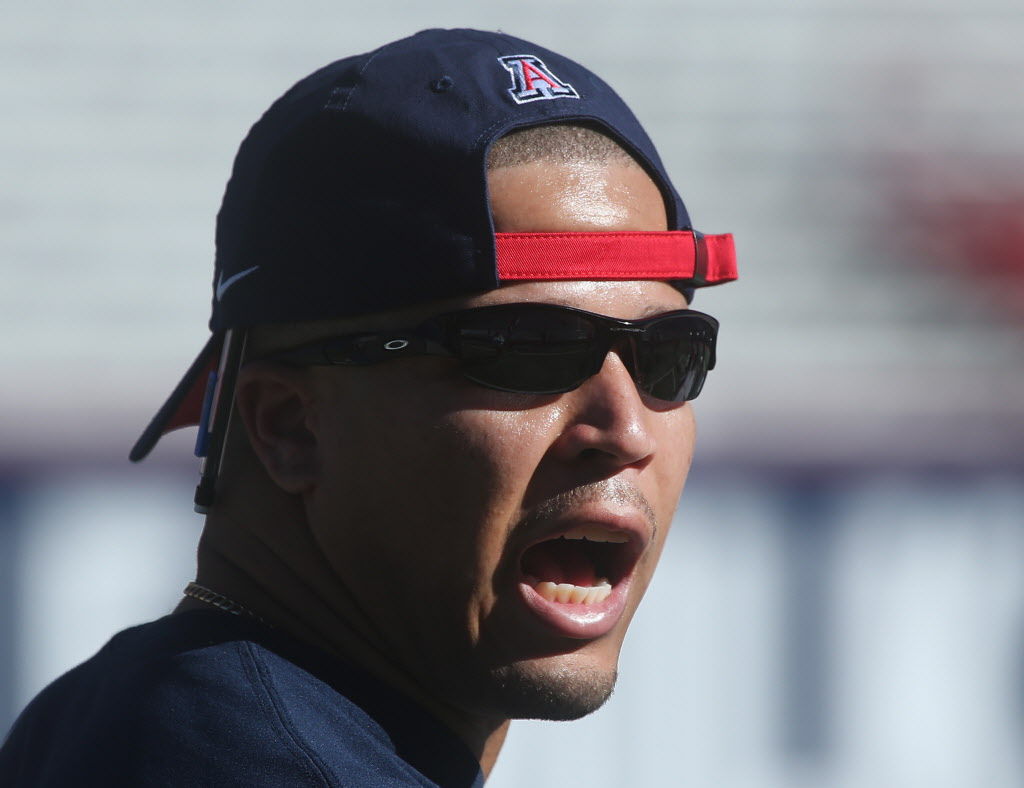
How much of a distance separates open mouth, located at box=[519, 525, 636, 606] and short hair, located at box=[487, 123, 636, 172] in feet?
1.64

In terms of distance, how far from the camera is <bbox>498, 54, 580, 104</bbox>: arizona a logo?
6.15 feet

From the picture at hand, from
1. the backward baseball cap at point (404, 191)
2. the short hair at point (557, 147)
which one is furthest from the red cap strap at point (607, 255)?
the short hair at point (557, 147)

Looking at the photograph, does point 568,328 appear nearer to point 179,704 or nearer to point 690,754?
point 179,704

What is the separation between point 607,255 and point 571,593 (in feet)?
1.52

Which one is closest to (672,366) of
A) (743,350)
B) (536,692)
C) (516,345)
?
(516,345)

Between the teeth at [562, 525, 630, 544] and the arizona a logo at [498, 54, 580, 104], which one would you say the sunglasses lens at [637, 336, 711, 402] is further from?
the arizona a logo at [498, 54, 580, 104]

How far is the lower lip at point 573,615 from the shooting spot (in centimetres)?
183

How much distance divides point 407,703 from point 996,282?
5125 millimetres

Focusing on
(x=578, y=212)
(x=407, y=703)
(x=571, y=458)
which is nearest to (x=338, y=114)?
(x=578, y=212)

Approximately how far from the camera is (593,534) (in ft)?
6.10

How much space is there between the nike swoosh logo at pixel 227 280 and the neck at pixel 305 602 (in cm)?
34

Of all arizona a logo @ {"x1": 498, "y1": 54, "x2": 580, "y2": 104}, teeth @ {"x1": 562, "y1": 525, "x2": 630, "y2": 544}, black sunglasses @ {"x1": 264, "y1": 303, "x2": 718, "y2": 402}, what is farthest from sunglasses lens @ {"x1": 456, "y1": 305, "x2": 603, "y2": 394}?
arizona a logo @ {"x1": 498, "y1": 54, "x2": 580, "y2": 104}

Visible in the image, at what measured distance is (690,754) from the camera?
5.28 metres

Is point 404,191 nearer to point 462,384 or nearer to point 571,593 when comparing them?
point 462,384
